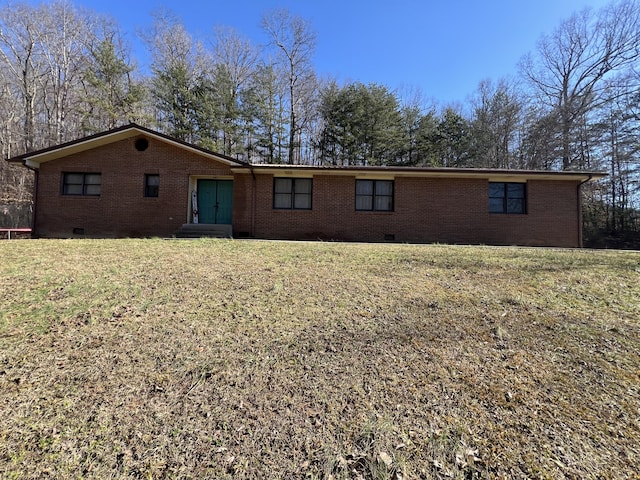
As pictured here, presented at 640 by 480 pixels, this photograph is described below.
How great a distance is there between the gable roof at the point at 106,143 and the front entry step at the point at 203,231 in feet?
8.29

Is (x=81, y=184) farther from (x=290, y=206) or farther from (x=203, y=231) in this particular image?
(x=290, y=206)

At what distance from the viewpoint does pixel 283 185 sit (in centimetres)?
1281

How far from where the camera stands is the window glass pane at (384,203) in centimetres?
1271

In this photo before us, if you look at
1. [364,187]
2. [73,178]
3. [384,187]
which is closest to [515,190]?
[384,187]

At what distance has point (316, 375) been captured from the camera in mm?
2828

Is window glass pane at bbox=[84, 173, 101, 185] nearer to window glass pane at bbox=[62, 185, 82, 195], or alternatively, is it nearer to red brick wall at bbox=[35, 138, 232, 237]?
red brick wall at bbox=[35, 138, 232, 237]

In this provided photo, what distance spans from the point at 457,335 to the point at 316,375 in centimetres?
170

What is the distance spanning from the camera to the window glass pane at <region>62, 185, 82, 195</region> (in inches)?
499

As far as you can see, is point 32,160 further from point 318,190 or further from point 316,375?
point 316,375

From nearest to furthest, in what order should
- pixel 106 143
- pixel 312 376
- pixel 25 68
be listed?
pixel 312 376 < pixel 106 143 < pixel 25 68

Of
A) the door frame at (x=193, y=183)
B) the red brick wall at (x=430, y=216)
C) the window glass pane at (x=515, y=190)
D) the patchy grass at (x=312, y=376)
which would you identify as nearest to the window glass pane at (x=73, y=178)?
the door frame at (x=193, y=183)

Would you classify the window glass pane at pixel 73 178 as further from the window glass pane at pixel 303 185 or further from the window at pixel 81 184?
the window glass pane at pixel 303 185

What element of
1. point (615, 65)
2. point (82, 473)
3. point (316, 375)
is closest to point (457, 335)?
point (316, 375)

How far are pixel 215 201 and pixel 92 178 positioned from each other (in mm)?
4913
